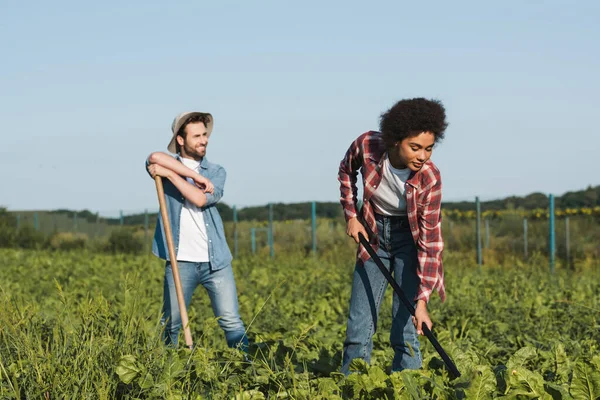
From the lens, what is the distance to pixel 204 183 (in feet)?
16.3

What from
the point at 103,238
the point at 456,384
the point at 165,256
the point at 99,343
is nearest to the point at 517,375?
the point at 456,384

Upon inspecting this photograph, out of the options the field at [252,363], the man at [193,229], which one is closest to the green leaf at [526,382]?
the field at [252,363]

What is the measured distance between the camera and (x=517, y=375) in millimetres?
3299

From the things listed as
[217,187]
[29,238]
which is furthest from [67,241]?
[217,187]

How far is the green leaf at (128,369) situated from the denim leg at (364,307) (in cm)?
125

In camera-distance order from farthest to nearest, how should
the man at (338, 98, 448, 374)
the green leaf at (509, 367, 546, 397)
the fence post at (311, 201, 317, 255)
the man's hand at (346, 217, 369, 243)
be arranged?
the fence post at (311, 201, 317, 255) → the man's hand at (346, 217, 369, 243) → the man at (338, 98, 448, 374) → the green leaf at (509, 367, 546, 397)

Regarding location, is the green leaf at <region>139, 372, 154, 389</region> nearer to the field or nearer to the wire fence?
the field

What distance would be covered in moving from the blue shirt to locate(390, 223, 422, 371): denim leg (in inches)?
52.1

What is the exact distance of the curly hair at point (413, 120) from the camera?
386 cm

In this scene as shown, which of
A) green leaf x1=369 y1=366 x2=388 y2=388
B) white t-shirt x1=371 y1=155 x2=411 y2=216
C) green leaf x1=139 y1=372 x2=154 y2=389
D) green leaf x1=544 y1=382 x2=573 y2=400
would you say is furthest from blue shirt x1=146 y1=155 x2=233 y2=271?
green leaf x1=544 y1=382 x2=573 y2=400

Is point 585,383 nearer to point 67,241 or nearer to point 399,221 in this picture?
point 399,221

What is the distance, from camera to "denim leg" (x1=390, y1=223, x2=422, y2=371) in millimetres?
4250

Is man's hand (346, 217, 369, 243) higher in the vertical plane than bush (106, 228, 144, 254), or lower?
higher

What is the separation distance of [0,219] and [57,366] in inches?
1102
